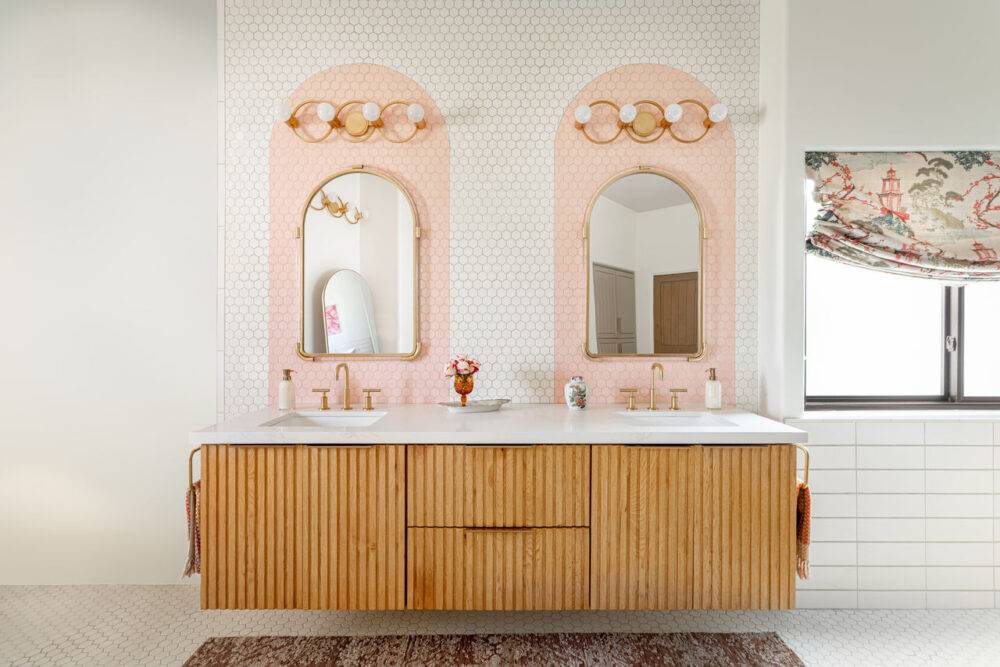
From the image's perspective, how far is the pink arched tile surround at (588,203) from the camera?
2.86 metres

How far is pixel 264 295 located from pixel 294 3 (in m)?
1.42

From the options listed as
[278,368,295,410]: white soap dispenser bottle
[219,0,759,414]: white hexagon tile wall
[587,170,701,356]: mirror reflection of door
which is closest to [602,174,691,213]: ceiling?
[587,170,701,356]: mirror reflection of door

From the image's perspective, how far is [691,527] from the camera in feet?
7.18

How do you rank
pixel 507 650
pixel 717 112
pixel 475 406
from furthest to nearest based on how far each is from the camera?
pixel 717 112 → pixel 475 406 → pixel 507 650

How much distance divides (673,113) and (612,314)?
3.21 feet

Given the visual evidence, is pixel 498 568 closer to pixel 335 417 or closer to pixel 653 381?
pixel 335 417

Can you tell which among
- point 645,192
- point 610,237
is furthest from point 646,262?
point 645,192

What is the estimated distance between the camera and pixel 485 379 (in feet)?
9.37

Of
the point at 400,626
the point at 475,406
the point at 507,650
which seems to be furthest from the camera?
the point at 475,406

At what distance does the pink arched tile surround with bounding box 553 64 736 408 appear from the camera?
9.37 ft

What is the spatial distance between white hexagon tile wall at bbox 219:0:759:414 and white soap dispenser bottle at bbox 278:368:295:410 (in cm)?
22

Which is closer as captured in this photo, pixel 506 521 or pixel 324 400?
pixel 506 521

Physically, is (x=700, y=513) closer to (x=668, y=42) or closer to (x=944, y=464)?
(x=944, y=464)

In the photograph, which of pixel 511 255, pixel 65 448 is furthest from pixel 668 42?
pixel 65 448
